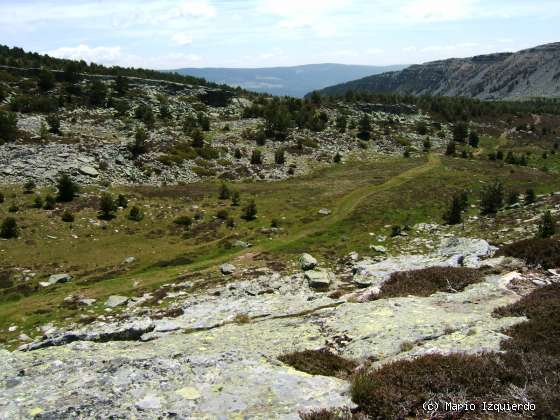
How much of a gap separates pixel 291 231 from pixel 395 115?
73461mm

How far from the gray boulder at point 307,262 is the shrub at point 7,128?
49.5 m

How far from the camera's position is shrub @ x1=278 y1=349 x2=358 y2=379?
13367 mm

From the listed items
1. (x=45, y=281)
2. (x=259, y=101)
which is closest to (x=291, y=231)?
(x=45, y=281)

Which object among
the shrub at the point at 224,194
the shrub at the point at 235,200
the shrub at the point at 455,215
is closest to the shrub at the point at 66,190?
the shrub at the point at 224,194

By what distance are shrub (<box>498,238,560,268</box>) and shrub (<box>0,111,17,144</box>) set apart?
6366 cm

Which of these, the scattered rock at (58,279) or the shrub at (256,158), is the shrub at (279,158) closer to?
the shrub at (256,158)

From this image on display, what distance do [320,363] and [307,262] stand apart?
779 inches

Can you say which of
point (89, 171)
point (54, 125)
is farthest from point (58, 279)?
point (54, 125)

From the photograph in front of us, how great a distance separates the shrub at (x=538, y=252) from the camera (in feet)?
72.7

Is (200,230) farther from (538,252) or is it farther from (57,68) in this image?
(57,68)

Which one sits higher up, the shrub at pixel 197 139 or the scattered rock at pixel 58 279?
the shrub at pixel 197 139

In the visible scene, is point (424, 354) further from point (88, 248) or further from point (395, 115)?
point (395, 115)

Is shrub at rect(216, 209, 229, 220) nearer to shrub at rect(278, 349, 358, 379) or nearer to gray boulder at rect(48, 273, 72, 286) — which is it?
gray boulder at rect(48, 273, 72, 286)

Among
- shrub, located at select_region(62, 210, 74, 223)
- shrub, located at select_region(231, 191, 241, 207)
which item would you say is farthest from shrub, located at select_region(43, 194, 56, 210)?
shrub, located at select_region(231, 191, 241, 207)
